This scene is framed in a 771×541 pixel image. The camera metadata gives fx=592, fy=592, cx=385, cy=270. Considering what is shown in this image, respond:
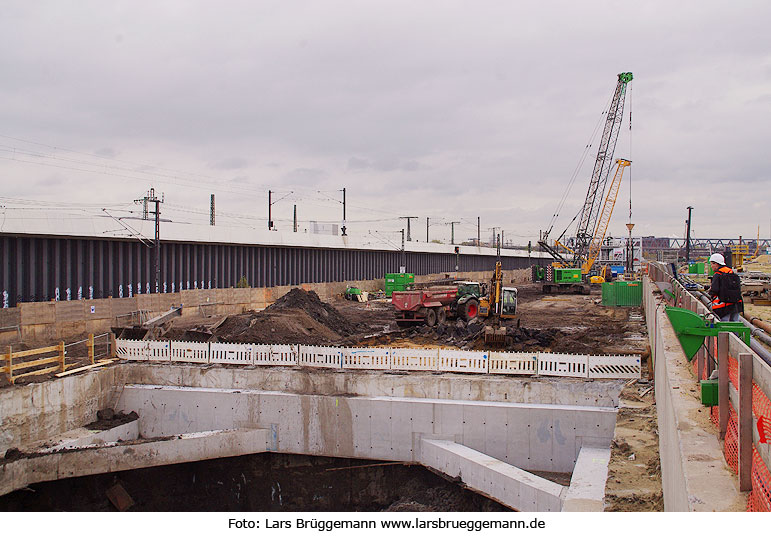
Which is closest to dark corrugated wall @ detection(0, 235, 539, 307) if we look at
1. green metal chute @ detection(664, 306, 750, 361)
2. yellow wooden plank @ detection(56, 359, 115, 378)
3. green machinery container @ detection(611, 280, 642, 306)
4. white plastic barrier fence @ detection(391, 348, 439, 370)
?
yellow wooden plank @ detection(56, 359, 115, 378)

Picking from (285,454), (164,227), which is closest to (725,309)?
(285,454)

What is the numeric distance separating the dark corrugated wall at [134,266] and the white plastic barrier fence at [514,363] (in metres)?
21.5

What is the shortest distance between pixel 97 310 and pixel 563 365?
20565 mm

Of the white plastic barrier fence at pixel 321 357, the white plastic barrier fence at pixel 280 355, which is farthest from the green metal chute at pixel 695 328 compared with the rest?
the white plastic barrier fence at pixel 280 355

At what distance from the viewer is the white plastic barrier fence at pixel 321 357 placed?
627 inches

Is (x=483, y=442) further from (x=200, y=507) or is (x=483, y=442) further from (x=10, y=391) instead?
(x=10, y=391)

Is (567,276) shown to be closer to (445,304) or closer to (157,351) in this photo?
(445,304)

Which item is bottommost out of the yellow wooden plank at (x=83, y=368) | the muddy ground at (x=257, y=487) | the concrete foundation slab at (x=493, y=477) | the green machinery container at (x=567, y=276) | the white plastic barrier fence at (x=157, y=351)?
the muddy ground at (x=257, y=487)

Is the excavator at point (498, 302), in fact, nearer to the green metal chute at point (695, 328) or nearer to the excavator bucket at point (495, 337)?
the excavator bucket at point (495, 337)

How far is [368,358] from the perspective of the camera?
51.9 feet

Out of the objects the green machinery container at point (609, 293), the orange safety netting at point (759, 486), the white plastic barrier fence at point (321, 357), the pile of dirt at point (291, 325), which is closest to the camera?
the orange safety netting at point (759, 486)

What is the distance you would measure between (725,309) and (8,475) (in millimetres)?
14573

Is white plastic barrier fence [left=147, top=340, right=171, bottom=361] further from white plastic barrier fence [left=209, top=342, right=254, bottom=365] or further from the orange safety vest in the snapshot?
the orange safety vest

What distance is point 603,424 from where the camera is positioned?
44.2 feet
